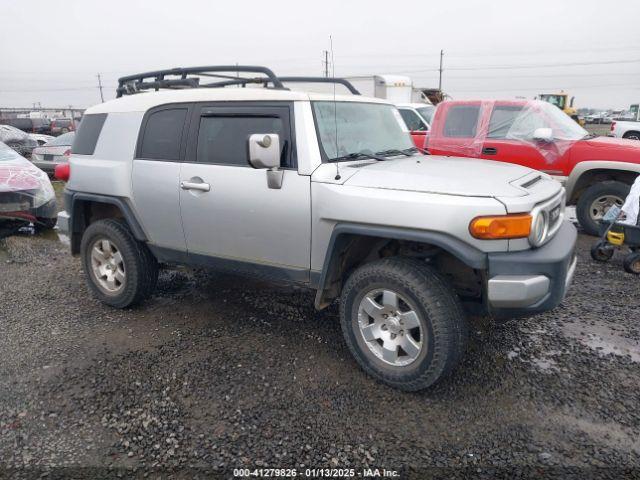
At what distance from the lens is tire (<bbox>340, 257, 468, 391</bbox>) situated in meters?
2.92

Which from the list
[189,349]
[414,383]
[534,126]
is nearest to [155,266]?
[189,349]

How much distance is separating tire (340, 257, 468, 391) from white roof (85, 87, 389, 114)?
135cm

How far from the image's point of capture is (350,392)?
124 inches

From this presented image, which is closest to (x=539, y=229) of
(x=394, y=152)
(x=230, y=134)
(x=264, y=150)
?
(x=394, y=152)

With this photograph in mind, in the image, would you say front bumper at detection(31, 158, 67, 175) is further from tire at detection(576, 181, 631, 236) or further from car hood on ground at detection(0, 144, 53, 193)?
tire at detection(576, 181, 631, 236)

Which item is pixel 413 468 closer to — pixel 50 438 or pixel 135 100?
pixel 50 438

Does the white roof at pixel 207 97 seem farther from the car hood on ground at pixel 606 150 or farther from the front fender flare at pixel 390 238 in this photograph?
the car hood on ground at pixel 606 150

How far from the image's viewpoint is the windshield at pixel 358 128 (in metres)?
3.45

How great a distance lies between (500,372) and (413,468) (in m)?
1.18

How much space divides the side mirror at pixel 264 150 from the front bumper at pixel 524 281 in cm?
149

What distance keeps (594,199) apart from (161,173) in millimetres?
5787

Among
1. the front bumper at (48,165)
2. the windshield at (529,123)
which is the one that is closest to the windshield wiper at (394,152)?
the windshield at (529,123)

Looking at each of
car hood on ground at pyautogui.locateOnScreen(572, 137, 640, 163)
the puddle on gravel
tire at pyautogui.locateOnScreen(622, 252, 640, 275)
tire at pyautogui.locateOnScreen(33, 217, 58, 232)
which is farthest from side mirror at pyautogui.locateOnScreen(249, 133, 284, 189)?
tire at pyautogui.locateOnScreen(33, 217, 58, 232)

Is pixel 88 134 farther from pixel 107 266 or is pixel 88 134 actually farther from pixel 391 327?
pixel 391 327
